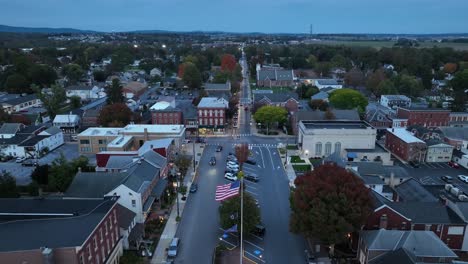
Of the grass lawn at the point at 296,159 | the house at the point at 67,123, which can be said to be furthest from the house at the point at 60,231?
the house at the point at 67,123

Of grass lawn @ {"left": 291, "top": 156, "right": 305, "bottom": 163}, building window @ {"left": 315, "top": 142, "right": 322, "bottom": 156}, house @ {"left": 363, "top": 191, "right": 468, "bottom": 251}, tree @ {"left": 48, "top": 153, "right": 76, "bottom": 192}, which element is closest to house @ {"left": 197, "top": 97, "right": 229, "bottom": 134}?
grass lawn @ {"left": 291, "top": 156, "right": 305, "bottom": 163}

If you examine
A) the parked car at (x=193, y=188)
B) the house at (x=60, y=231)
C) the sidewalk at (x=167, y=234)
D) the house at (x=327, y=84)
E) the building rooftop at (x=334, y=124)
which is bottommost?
the sidewalk at (x=167, y=234)

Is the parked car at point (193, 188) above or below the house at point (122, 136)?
below

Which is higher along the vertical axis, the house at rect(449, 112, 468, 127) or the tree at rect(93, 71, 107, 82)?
the tree at rect(93, 71, 107, 82)

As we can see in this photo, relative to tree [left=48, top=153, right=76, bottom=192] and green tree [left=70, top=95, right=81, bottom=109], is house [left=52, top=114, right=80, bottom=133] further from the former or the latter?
tree [left=48, top=153, right=76, bottom=192]

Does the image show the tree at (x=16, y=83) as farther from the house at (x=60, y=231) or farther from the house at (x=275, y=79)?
the house at (x=60, y=231)
